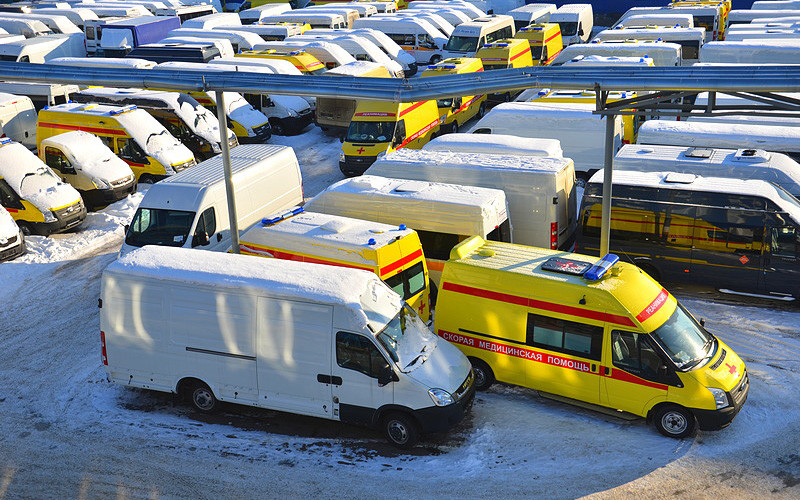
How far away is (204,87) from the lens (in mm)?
14539

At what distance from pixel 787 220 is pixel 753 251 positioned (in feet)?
2.53

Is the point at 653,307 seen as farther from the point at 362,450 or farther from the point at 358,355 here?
the point at 362,450

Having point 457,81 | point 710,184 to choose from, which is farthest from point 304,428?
point 710,184

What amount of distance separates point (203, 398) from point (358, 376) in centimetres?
245

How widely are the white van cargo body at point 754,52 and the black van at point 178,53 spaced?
1823 centimetres

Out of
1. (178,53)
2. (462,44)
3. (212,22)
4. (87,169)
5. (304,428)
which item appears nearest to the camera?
(304,428)

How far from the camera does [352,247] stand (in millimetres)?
13234

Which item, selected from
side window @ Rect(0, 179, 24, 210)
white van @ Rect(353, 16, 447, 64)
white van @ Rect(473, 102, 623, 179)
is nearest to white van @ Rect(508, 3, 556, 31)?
white van @ Rect(353, 16, 447, 64)

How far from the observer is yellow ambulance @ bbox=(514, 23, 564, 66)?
3525cm

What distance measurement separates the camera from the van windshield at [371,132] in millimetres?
22766

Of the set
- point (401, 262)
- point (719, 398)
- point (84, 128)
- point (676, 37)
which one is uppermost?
point (676, 37)

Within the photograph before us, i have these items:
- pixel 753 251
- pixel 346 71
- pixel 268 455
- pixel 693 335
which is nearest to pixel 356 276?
pixel 268 455

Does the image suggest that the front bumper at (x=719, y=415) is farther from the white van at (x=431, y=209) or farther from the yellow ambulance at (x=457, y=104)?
the yellow ambulance at (x=457, y=104)

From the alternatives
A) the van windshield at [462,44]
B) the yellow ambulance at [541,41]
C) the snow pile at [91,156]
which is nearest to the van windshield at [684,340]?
the snow pile at [91,156]
